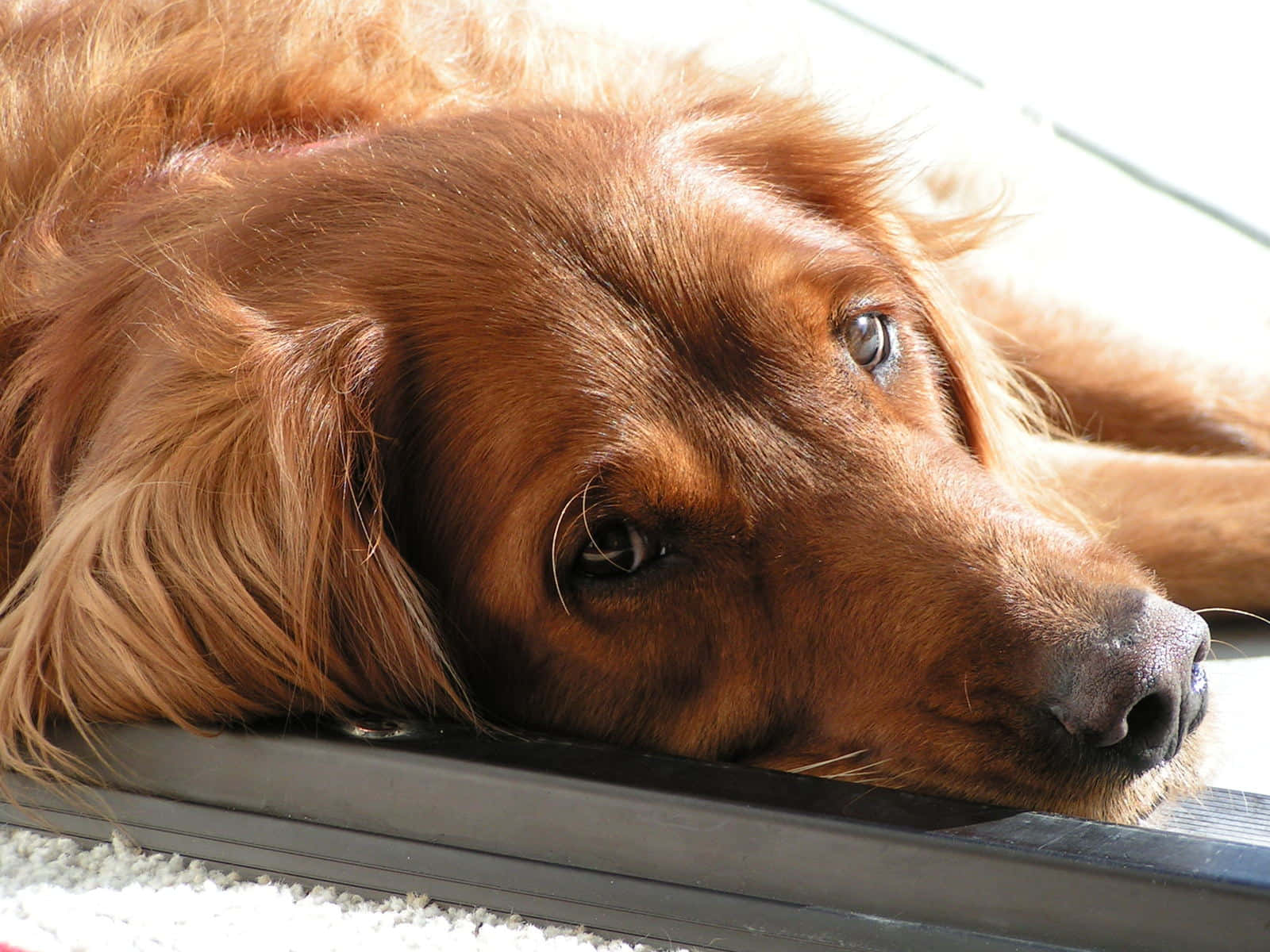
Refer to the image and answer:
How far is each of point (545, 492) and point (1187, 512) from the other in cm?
123

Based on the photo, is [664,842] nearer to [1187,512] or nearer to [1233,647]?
[1233,647]

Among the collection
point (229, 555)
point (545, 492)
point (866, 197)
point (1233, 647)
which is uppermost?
point (866, 197)

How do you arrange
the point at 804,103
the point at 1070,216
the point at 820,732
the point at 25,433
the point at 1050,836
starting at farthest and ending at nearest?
1. the point at 1070,216
2. the point at 804,103
3. the point at 25,433
4. the point at 820,732
5. the point at 1050,836

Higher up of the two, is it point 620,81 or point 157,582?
point 620,81

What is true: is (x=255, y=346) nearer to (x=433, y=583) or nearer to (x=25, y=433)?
(x=433, y=583)

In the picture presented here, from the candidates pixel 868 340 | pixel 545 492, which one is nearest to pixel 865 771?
pixel 545 492

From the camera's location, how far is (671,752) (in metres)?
1.67

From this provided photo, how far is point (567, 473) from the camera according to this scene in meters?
1.62

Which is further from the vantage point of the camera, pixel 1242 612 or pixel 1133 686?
pixel 1242 612

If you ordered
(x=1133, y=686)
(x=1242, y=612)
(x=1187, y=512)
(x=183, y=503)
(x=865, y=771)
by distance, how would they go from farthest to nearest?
(x=1187, y=512)
(x=1242, y=612)
(x=183, y=503)
(x=865, y=771)
(x=1133, y=686)

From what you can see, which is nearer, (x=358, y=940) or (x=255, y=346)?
(x=358, y=940)

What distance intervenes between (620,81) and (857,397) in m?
1.02

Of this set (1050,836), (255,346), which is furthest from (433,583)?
(1050,836)

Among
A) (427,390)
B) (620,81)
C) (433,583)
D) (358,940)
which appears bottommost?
(358,940)
